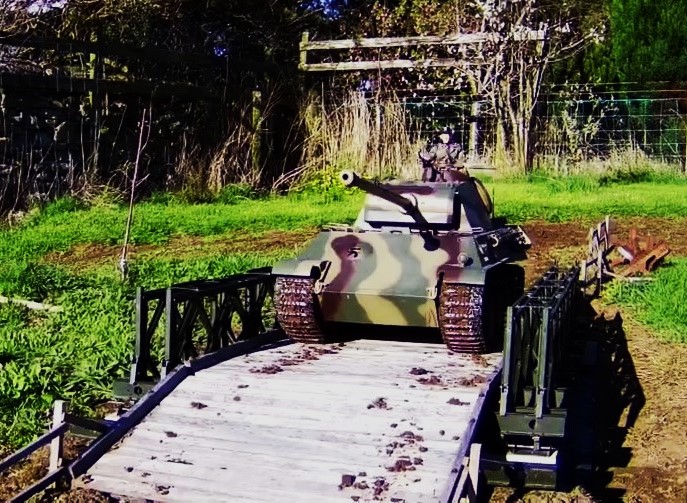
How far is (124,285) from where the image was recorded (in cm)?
977

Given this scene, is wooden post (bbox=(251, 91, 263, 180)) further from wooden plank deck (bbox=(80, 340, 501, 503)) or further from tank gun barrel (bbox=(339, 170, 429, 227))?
wooden plank deck (bbox=(80, 340, 501, 503))

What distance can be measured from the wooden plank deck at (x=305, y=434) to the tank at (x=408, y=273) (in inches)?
13.6

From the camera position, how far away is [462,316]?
6.80 meters

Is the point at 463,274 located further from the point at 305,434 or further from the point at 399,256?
the point at 305,434

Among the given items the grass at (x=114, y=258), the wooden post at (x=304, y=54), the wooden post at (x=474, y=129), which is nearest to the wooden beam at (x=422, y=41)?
the wooden post at (x=304, y=54)

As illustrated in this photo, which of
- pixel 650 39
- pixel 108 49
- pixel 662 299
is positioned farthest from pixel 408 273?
pixel 650 39

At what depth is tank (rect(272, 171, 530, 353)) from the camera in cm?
692

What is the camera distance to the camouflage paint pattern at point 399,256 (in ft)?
23.1

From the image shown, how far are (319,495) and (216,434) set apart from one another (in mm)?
889

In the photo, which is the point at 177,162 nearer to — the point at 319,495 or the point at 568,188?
the point at 568,188

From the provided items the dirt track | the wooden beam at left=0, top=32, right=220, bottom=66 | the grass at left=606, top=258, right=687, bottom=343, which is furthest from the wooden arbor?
the dirt track

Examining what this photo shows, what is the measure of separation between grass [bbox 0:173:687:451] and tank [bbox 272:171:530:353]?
53.9 inches

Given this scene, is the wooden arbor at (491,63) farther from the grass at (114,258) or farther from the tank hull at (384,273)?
the tank hull at (384,273)

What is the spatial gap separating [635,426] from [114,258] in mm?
6126
